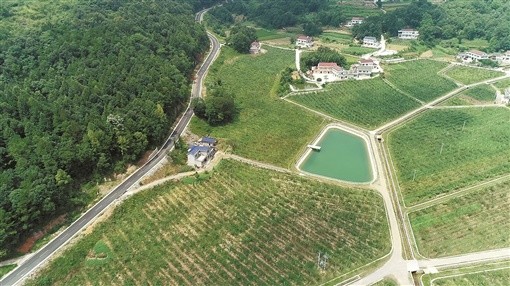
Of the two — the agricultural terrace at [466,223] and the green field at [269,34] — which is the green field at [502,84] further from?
the green field at [269,34]

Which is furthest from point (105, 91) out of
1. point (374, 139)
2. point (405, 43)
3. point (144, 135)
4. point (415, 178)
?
point (405, 43)

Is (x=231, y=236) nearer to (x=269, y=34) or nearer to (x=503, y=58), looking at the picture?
(x=503, y=58)

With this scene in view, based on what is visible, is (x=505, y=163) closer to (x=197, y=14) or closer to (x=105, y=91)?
(x=105, y=91)

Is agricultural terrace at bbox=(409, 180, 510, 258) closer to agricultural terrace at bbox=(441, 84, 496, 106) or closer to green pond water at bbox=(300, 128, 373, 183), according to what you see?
green pond water at bbox=(300, 128, 373, 183)

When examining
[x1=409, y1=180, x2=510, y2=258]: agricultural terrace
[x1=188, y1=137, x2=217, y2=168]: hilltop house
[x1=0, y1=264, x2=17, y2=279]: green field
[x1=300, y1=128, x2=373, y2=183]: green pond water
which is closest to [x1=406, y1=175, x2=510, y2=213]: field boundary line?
[x1=409, y1=180, x2=510, y2=258]: agricultural terrace

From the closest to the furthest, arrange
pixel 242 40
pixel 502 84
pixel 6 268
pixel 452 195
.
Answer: pixel 6 268 → pixel 452 195 → pixel 502 84 → pixel 242 40

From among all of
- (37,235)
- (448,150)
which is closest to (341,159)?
(448,150)
